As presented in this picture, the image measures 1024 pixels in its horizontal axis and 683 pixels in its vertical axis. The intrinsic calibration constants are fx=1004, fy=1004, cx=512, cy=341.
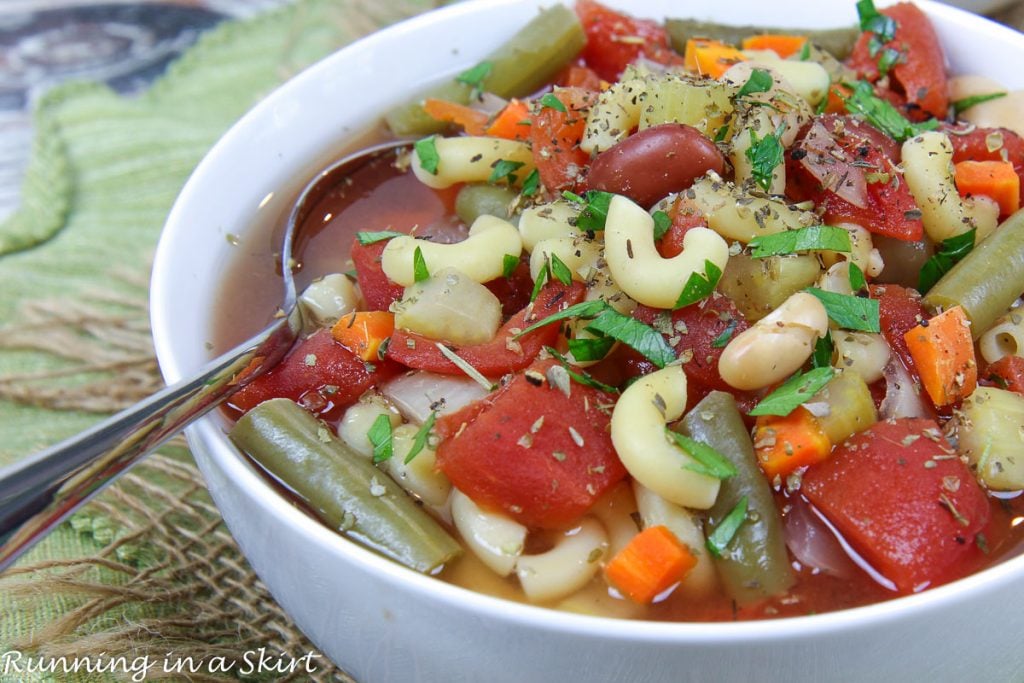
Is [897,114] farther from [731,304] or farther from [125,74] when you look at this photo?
[125,74]

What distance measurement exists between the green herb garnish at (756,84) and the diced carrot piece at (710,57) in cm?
30

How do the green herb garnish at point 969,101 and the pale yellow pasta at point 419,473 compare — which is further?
the green herb garnish at point 969,101

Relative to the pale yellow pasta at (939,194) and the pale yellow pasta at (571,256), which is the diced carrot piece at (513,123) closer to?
the pale yellow pasta at (571,256)

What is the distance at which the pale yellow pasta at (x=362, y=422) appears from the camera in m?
2.13

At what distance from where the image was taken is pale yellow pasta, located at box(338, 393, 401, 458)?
6.98ft

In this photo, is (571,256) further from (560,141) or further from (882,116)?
(882,116)

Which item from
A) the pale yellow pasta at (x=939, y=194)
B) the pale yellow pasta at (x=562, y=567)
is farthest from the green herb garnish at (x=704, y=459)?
the pale yellow pasta at (x=939, y=194)

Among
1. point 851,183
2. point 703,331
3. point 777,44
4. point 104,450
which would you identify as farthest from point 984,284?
point 104,450

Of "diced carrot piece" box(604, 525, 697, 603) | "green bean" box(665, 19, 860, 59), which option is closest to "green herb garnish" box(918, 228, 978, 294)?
"diced carrot piece" box(604, 525, 697, 603)

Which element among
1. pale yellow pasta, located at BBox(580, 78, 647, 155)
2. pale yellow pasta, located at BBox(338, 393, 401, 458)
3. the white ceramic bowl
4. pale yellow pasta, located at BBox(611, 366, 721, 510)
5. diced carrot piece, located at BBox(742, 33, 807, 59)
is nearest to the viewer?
the white ceramic bowl

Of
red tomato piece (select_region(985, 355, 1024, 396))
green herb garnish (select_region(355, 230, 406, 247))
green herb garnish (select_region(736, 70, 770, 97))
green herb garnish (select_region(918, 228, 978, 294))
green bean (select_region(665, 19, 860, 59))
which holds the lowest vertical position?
green herb garnish (select_region(355, 230, 406, 247))

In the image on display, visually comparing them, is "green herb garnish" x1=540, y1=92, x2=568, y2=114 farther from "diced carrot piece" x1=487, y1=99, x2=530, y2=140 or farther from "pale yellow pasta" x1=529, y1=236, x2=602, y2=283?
"pale yellow pasta" x1=529, y1=236, x2=602, y2=283

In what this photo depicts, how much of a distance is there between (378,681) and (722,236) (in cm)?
116

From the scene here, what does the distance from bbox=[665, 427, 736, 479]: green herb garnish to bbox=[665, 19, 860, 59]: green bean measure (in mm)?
1707
